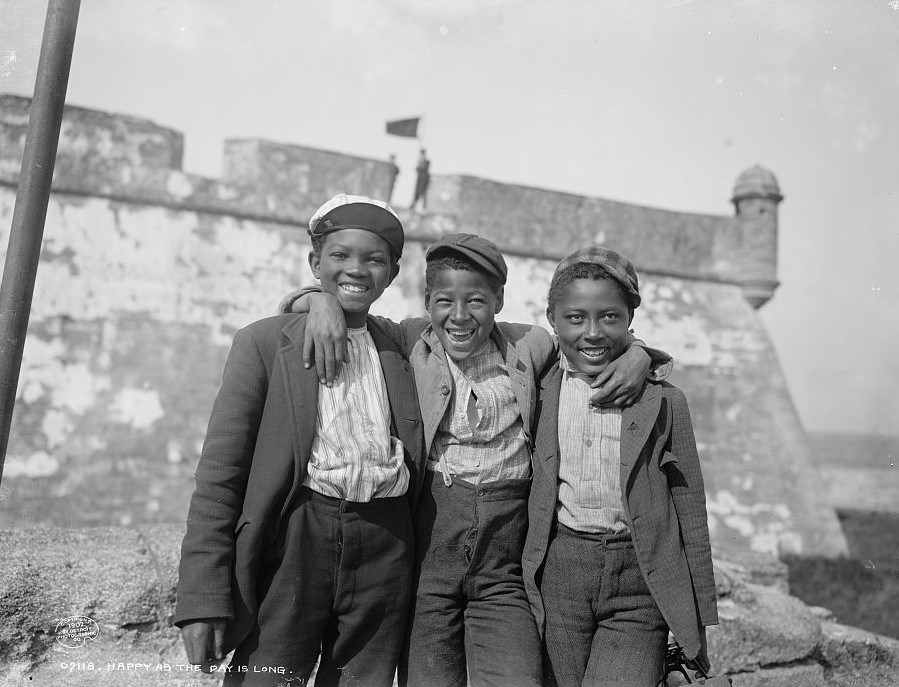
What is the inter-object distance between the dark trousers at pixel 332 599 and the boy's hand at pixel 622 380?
74 centimetres

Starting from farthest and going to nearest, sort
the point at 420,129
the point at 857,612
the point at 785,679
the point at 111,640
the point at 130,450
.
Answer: the point at 420,129 < the point at 130,450 < the point at 857,612 < the point at 785,679 < the point at 111,640

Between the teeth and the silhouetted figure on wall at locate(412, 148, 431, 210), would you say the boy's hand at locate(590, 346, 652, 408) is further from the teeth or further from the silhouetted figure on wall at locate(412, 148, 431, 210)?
the silhouetted figure on wall at locate(412, 148, 431, 210)

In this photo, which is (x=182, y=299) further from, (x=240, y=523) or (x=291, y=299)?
(x=240, y=523)

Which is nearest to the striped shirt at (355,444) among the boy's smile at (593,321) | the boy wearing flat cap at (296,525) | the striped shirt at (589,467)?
the boy wearing flat cap at (296,525)

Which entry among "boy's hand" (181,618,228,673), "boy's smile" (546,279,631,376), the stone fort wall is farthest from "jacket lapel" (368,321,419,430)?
the stone fort wall

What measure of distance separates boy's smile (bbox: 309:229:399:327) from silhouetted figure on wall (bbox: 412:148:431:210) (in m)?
5.55

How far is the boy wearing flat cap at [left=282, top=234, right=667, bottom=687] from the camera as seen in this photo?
2.12 m

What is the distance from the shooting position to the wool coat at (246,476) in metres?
1.92

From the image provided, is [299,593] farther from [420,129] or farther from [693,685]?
A: [420,129]

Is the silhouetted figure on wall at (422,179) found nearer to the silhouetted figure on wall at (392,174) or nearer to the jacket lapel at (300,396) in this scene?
the silhouetted figure on wall at (392,174)

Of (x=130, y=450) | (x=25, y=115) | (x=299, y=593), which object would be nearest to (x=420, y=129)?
(x=25, y=115)

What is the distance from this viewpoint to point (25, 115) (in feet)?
20.1

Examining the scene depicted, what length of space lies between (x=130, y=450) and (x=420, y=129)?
431 cm

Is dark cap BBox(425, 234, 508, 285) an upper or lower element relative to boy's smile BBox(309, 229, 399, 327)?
upper
